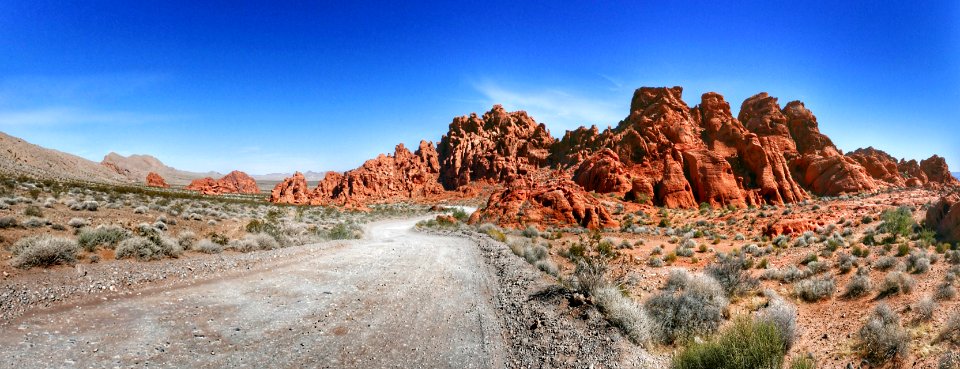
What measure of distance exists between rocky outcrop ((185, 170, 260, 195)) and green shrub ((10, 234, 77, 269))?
83.8 metres

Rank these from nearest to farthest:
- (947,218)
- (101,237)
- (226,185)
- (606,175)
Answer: (101,237), (947,218), (606,175), (226,185)

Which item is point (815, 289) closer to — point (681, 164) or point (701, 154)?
point (681, 164)

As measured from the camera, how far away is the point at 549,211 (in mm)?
26969

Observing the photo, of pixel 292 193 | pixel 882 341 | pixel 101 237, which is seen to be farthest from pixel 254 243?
pixel 292 193

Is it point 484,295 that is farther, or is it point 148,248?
point 148,248

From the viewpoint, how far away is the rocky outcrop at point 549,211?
26.2 m

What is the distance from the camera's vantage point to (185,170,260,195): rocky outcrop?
284ft

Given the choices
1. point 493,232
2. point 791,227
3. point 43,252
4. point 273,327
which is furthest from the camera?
point 493,232

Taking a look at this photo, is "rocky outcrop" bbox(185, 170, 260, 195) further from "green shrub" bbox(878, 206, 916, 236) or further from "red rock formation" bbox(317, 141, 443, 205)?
"green shrub" bbox(878, 206, 916, 236)

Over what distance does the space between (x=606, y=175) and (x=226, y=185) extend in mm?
98018

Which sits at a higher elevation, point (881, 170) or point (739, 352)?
point (881, 170)

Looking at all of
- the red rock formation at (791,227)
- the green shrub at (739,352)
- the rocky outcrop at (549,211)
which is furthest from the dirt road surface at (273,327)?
the red rock formation at (791,227)

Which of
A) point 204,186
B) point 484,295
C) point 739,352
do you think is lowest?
point 484,295

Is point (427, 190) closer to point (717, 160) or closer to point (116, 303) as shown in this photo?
point (717, 160)
